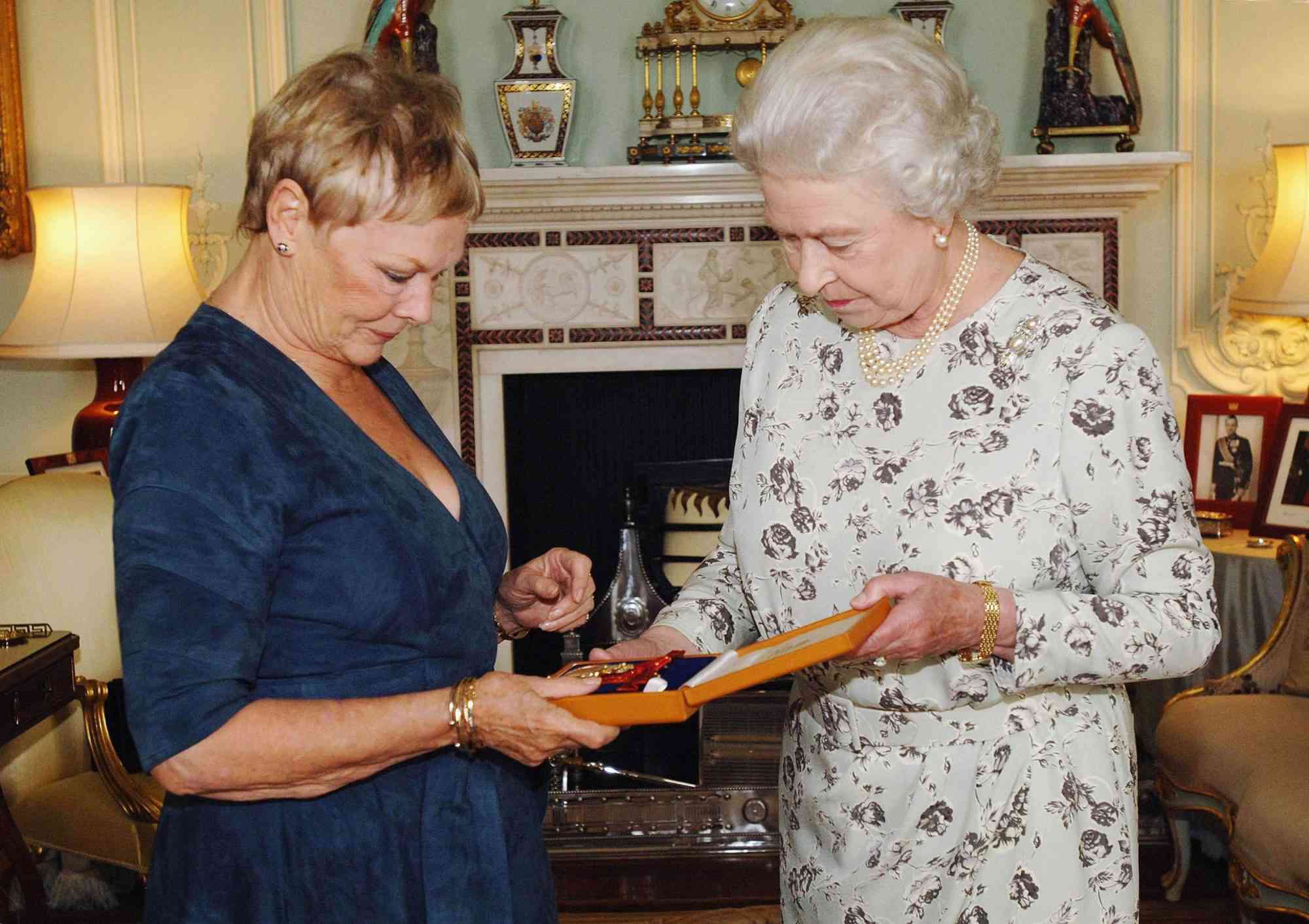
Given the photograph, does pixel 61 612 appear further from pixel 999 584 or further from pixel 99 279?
pixel 999 584

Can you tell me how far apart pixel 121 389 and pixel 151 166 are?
699mm

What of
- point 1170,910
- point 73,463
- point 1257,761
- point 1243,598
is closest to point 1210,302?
point 1243,598

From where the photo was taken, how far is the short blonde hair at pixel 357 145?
1296 mm

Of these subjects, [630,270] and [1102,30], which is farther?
[630,270]

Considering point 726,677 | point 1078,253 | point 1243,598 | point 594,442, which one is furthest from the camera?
point 594,442

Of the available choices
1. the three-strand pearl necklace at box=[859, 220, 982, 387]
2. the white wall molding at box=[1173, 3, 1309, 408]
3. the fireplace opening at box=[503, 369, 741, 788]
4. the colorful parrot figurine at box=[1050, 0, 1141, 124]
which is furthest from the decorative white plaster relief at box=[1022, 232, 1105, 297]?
the three-strand pearl necklace at box=[859, 220, 982, 387]

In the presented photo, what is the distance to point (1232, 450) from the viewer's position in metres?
3.78

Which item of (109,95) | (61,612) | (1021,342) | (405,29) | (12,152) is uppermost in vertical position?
(405,29)

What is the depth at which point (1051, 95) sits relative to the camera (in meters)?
3.73

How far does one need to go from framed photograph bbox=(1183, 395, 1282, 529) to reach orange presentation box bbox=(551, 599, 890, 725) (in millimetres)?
2753

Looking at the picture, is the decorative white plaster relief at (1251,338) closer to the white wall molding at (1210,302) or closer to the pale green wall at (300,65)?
the white wall molding at (1210,302)

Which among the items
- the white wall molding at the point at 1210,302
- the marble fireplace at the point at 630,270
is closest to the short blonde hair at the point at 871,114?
the marble fireplace at the point at 630,270

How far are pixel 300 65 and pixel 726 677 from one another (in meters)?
3.07

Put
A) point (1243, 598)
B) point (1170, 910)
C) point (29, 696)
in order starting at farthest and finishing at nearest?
point (1243, 598) → point (1170, 910) → point (29, 696)
